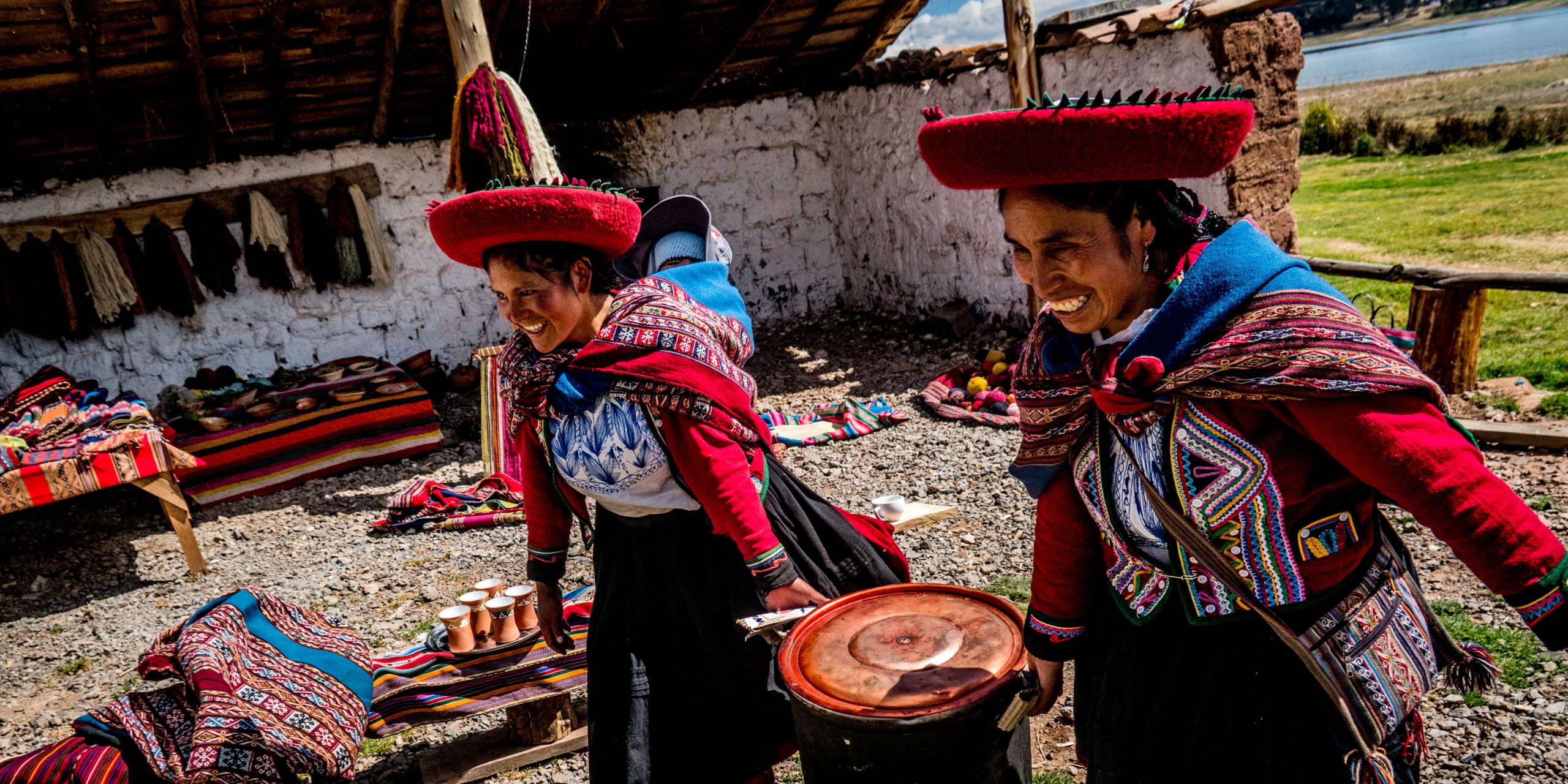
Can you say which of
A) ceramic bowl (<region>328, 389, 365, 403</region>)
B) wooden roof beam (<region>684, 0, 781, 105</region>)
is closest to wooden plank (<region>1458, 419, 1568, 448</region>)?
wooden roof beam (<region>684, 0, 781, 105</region>)

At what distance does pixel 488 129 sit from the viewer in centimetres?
479

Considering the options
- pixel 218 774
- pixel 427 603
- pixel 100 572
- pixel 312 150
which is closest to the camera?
pixel 218 774

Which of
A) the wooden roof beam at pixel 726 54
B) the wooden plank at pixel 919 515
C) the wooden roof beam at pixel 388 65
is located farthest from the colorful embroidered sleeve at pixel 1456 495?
the wooden roof beam at pixel 726 54

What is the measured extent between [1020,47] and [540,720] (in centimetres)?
561

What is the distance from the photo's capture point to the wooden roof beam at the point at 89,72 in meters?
5.93

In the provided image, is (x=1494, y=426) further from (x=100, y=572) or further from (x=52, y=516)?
(x=52, y=516)

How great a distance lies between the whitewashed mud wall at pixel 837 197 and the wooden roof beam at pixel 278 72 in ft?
9.33

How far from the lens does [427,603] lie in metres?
4.81

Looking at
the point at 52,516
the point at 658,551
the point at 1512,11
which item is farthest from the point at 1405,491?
the point at 1512,11

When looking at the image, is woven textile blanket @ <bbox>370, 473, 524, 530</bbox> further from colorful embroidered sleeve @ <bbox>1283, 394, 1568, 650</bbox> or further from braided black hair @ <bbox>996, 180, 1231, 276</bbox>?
colorful embroidered sleeve @ <bbox>1283, 394, 1568, 650</bbox>

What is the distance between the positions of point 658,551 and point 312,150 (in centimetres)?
739

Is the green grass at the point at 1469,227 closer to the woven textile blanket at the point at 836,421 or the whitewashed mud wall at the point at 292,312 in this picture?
the woven textile blanket at the point at 836,421

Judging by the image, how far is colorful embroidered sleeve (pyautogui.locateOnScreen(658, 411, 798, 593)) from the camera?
2.21 metres

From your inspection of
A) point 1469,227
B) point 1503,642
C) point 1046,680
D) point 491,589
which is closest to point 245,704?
point 491,589
